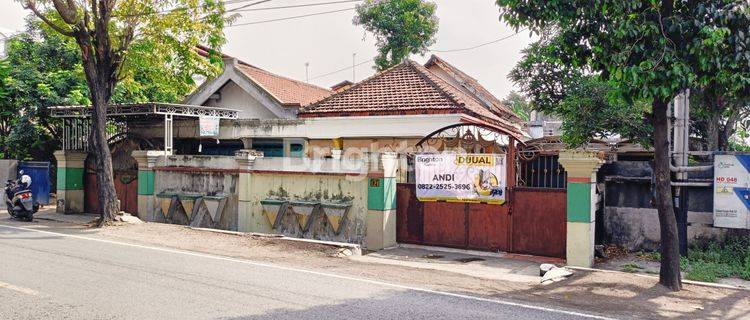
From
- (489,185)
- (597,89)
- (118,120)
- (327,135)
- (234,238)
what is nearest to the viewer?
(489,185)

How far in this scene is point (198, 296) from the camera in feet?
23.4

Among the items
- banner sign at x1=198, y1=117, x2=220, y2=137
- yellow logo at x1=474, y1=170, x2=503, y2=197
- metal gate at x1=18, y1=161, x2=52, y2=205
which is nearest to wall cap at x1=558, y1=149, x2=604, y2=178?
yellow logo at x1=474, y1=170, x2=503, y2=197

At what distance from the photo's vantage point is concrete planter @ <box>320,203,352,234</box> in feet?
41.6

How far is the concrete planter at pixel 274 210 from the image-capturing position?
1359 cm

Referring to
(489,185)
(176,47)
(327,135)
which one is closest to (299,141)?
(327,135)

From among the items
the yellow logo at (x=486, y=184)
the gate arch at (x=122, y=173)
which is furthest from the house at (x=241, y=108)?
the yellow logo at (x=486, y=184)

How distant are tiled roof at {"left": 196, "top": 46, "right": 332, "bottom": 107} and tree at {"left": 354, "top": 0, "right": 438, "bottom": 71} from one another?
16.2 feet

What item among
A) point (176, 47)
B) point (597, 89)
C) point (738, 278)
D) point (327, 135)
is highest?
point (176, 47)

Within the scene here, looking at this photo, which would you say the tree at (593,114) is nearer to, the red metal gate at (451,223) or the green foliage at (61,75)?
the red metal gate at (451,223)

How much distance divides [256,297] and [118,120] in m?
15.1

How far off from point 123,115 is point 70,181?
304cm

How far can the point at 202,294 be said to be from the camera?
7.25m

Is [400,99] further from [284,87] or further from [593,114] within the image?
[284,87]

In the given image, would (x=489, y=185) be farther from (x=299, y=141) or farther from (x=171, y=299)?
(x=299, y=141)
